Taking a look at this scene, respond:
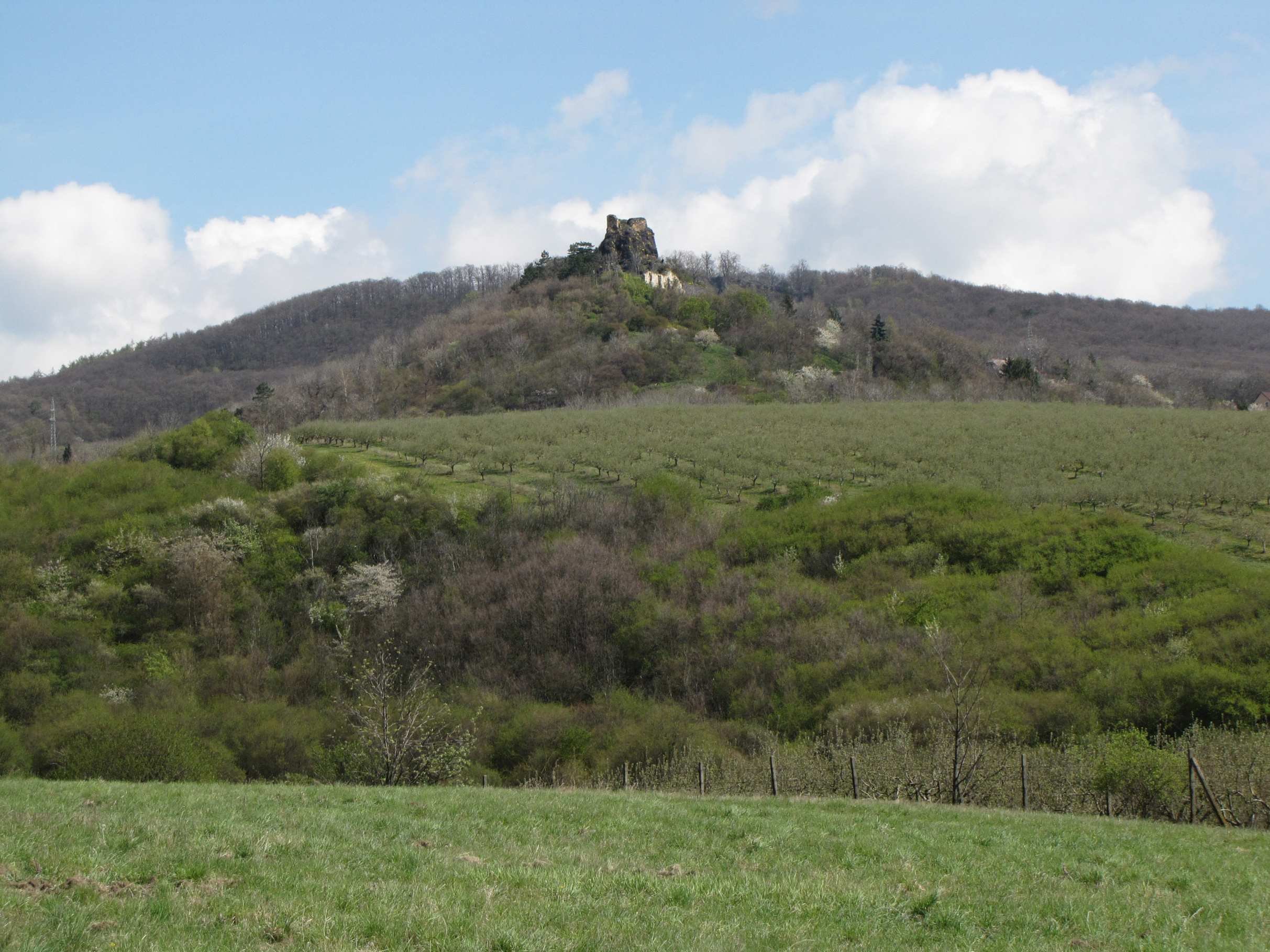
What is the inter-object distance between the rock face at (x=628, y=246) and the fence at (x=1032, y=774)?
12457cm

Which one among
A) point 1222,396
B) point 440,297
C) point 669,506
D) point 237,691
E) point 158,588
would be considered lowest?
point 237,691

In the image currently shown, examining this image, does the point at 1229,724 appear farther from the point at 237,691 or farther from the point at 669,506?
the point at 237,691

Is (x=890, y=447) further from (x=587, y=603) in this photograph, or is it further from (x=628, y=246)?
(x=628, y=246)

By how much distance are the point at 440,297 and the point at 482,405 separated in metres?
77.3

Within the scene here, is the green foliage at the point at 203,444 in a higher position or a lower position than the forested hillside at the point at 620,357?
lower

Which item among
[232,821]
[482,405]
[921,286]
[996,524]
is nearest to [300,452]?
[482,405]

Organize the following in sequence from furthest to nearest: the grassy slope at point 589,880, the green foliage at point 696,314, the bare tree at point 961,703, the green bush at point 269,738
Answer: the green foliage at point 696,314 < the green bush at point 269,738 < the bare tree at point 961,703 < the grassy slope at point 589,880

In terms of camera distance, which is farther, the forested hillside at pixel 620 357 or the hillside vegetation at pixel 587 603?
the forested hillside at pixel 620 357

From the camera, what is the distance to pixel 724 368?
116 metres

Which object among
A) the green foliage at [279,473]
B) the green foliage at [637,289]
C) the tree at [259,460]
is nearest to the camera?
the green foliage at [279,473]

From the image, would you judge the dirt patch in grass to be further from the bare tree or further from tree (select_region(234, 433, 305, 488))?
tree (select_region(234, 433, 305, 488))

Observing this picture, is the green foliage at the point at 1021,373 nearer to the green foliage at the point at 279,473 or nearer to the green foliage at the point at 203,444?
the green foliage at the point at 279,473

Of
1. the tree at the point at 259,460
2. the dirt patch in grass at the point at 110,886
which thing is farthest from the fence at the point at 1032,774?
the tree at the point at 259,460

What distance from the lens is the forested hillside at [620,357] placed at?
112562 mm
